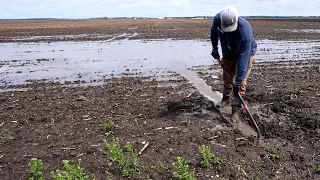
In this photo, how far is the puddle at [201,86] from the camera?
24.5ft

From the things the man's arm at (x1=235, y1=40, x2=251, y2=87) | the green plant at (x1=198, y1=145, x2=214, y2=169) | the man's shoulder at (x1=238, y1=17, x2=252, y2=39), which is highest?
the man's shoulder at (x1=238, y1=17, x2=252, y2=39)

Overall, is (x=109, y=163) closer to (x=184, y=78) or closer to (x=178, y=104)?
(x=178, y=104)

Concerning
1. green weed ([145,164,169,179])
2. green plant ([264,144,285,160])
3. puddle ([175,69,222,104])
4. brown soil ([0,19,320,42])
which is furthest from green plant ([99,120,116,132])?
brown soil ([0,19,320,42])

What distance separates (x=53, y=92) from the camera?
7.95 meters

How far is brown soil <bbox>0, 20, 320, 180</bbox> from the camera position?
423 centimetres

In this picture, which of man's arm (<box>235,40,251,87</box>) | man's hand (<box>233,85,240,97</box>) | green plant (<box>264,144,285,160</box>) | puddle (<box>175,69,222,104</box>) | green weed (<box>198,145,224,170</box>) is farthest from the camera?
puddle (<box>175,69,222,104</box>)

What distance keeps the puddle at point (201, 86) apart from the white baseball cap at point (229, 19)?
2.36 m

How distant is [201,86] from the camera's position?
8508 mm

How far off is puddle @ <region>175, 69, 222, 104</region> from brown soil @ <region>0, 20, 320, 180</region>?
0.92 feet

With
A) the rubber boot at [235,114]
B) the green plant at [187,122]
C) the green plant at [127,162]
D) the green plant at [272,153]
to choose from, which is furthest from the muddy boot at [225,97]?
the green plant at [127,162]

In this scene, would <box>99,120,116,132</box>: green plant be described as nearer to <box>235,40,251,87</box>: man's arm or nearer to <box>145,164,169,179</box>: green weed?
<box>145,164,169,179</box>: green weed

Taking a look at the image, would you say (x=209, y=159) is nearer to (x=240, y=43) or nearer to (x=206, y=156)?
(x=206, y=156)

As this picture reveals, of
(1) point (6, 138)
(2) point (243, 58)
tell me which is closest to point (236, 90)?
(2) point (243, 58)

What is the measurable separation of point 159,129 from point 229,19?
88.8 inches
